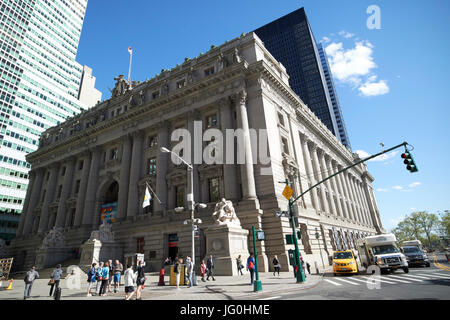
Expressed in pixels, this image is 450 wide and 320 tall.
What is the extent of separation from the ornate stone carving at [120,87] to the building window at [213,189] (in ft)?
88.2

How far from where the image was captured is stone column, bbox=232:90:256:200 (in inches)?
1006

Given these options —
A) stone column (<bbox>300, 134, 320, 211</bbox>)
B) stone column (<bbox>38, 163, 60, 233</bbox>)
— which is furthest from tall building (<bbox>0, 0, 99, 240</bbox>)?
stone column (<bbox>300, 134, 320, 211</bbox>)

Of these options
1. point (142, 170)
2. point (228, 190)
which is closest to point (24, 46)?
point (142, 170)

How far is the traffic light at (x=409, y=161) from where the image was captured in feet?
42.2

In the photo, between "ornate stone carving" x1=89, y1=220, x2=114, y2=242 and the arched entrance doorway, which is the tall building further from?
"ornate stone carving" x1=89, y1=220, x2=114, y2=242

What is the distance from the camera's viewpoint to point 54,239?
3475 cm

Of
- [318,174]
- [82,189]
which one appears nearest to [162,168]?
[82,189]

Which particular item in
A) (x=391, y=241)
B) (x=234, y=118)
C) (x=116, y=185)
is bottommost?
(x=391, y=241)

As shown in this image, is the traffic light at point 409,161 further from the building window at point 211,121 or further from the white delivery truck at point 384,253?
the building window at point 211,121

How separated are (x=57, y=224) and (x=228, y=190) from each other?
105ft

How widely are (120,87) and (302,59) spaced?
10684 centimetres

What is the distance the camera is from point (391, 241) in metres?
20.1

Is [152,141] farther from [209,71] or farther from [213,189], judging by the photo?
[213,189]

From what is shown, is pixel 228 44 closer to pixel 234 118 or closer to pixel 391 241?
pixel 234 118
